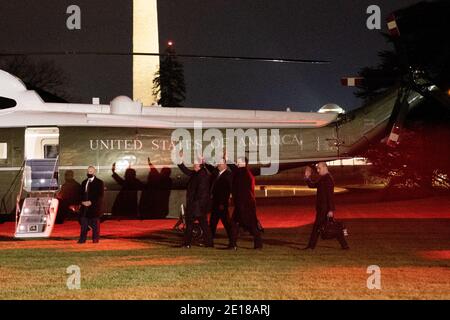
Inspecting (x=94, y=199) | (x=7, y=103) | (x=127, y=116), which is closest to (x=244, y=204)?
(x=94, y=199)

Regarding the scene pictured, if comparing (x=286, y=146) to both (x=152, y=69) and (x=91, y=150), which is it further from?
(x=152, y=69)

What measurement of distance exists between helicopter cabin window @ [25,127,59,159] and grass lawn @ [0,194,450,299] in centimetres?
237

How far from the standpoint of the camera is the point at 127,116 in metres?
16.6

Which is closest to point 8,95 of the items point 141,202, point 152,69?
point 141,202

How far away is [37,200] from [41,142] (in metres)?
2.87

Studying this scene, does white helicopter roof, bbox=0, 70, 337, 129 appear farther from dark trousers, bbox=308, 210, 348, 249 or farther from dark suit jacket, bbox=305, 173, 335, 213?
dark trousers, bbox=308, 210, 348, 249

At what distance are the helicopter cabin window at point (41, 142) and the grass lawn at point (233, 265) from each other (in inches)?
93.3

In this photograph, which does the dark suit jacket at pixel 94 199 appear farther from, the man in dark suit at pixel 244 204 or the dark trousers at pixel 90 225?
the man in dark suit at pixel 244 204

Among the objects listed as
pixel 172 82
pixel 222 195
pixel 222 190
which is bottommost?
pixel 222 195

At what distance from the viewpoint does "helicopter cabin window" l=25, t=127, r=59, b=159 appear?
16609mm

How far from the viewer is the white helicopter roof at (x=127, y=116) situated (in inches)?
646
